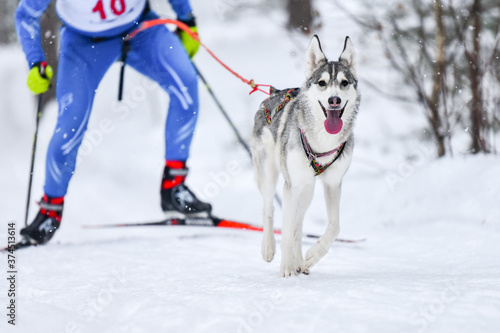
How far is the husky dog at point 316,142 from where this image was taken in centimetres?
251

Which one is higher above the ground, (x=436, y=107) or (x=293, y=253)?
(x=436, y=107)

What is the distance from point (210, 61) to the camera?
13688mm

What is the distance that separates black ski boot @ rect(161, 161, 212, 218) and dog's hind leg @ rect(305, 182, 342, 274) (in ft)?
5.26

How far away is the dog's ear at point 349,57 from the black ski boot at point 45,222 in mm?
2379

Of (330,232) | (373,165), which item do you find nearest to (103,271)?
(330,232)

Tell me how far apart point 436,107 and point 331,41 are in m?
7.40

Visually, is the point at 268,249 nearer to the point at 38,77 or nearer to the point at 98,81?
the point at 98,81

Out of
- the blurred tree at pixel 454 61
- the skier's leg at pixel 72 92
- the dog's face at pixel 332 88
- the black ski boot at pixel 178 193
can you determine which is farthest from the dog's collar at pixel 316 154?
the blurred tree at pixel 454 61

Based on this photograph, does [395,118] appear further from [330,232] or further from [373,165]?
[330,232]

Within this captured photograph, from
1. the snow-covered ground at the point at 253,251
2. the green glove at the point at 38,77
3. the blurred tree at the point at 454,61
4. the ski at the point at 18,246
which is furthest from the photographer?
the blurred tree at the point at 454,61

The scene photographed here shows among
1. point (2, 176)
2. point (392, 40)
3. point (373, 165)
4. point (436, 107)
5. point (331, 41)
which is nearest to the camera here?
point (436, 107)

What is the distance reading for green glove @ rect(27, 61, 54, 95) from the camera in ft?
12.2

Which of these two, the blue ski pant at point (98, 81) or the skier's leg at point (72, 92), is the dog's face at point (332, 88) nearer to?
the blue ski pant at point (98, 81)

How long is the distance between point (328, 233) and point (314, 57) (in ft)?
2.95
